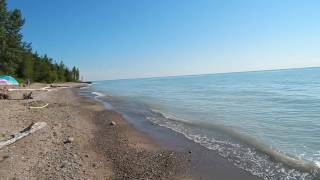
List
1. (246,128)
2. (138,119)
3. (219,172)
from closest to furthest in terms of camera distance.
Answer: (219,172)
(246,128)
(138,119)

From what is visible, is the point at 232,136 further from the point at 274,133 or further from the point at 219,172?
the point at 219,172

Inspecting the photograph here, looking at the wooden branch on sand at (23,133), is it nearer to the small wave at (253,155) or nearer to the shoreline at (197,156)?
the shoreline at (197,156)

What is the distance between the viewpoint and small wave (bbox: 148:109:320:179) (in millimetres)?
12297

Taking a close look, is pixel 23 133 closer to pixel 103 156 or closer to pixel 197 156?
pixel 103 156

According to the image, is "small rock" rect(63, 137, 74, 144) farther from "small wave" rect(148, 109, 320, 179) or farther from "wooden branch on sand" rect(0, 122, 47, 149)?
"small wave" rect(148, 109, 320, 179)

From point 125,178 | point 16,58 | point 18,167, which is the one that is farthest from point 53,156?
point 16,58

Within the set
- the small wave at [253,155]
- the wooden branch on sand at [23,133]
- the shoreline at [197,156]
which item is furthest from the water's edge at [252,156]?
the wooden branch on sand at [23,133]

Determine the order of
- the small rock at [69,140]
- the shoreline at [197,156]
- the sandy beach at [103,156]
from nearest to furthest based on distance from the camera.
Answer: the sandy beach at [103,156], the shoreline at [197,156], the small rock at [69,140]

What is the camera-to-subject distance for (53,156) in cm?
1238

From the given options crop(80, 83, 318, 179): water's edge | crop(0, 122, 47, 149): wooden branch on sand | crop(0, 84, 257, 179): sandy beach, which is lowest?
crop(80, 83, 318, 179): water's edge

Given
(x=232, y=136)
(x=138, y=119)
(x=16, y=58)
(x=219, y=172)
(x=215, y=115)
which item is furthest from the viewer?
(x=16, y=58)

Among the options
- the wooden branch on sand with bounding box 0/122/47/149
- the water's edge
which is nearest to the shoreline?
the water's edge

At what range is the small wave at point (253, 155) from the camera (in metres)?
12.3

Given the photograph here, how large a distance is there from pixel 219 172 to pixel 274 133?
9005 millimetres
